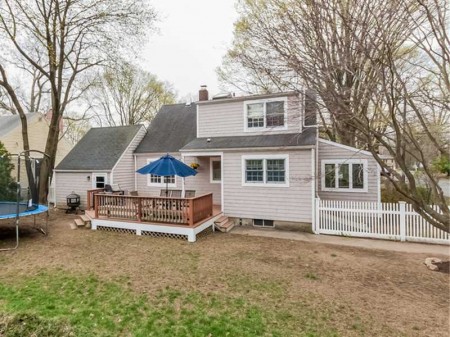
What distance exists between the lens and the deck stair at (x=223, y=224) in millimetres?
9969

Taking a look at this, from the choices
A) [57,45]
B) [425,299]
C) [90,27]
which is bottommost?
[425,299]

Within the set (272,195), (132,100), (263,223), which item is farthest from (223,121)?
(132,100)

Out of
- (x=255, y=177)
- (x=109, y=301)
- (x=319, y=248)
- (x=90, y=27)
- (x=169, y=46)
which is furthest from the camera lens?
(x=169, y=46)

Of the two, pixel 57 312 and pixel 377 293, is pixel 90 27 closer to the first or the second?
pixel 57 312

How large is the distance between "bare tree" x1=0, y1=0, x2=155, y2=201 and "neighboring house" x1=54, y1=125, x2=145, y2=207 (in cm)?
95

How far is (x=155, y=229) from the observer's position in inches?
361

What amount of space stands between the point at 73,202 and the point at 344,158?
44.3 feet

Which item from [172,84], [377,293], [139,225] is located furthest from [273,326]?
[172,84]

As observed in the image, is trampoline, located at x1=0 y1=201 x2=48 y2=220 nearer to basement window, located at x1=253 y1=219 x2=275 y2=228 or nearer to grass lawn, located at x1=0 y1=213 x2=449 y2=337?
grass lawn, located at x1=0 y1=213 x2=449 y2=337

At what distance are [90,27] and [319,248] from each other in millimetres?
15271

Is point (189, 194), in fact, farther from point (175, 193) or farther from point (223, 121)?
point (223, 121)

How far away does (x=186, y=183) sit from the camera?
13.2 meters

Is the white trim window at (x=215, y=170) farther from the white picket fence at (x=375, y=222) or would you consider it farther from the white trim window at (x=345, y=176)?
the white picket fence at (x=375, y=222)

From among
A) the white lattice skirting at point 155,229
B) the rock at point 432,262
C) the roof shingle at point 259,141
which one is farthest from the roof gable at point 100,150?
the rock at point 432,262
